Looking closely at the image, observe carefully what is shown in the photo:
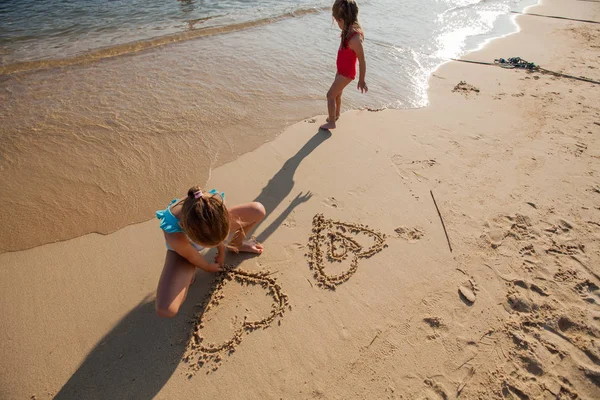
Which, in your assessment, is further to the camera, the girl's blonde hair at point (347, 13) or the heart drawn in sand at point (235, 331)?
the girl's blonde hair at point (347, 13)

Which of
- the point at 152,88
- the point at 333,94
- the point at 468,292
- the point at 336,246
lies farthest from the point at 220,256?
the point at 152,88

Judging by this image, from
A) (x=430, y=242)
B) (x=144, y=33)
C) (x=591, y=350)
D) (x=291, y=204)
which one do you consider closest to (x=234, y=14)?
(x=144, y=33)

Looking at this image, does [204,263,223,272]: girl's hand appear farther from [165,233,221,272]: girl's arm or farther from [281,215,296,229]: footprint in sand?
[281,215,296,229]: footprint in sand

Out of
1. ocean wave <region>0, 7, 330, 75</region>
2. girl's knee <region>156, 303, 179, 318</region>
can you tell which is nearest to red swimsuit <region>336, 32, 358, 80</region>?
girl's knee <region>156, 303, 179, 318</region>

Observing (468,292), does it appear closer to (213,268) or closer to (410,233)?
(410,233)

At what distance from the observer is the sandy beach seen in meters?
2.04

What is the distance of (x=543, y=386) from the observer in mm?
2027

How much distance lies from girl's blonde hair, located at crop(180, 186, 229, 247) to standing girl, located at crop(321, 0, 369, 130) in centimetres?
257

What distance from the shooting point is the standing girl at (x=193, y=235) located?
6.46 feet

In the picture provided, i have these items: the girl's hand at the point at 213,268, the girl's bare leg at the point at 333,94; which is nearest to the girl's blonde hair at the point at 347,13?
the girl's bare leg at the point at 333,94

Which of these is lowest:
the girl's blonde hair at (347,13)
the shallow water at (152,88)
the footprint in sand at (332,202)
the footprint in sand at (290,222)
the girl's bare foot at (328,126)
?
the footprint in sand at (290,222)

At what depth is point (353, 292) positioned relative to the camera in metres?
2.51

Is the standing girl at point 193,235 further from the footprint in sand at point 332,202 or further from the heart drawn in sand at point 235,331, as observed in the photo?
the footprint in sand at point 332,202

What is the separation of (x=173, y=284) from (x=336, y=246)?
4.36ft
